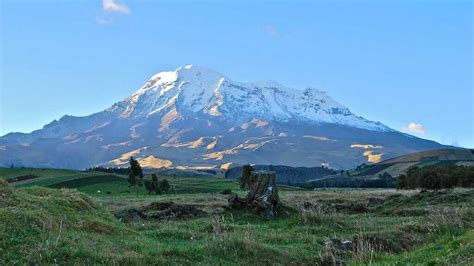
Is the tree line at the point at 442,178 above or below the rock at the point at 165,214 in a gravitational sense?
above

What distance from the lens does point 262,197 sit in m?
31.0

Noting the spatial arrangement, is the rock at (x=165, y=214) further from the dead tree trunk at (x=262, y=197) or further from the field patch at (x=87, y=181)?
the field patch at (x=87, y=181)

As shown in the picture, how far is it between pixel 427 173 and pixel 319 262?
205 ft

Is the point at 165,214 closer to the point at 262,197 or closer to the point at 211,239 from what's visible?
the point at 262,197

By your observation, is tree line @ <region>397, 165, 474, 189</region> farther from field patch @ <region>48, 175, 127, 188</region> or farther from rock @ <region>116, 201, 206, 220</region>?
field patch @ <region>48, 175, 127, 188</region>

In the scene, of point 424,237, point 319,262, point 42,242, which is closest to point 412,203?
point 424,237

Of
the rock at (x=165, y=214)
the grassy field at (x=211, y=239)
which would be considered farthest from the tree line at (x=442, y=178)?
the grassy field at (x=211, y=239)

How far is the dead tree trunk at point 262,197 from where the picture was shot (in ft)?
100

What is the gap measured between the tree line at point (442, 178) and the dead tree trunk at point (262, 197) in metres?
42.9

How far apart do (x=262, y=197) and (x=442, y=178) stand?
47749 millimetres

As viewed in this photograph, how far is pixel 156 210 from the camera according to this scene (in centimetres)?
3722

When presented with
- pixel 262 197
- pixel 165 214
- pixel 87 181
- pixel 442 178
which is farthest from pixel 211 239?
pixel 87 181

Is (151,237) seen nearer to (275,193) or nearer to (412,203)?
(275,193)

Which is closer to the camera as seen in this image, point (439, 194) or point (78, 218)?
point (78, 218)
